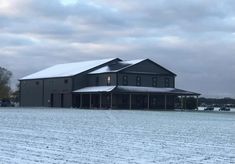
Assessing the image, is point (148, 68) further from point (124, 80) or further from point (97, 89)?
point (97, 89)

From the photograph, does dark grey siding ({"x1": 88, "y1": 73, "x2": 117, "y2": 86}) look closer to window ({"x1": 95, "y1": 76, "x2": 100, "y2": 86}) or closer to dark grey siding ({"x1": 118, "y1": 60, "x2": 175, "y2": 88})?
window ({"x1": 95, "y1": 76, "x2": 100, "y2": 86})

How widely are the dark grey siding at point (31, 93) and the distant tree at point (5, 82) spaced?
64.7 ft

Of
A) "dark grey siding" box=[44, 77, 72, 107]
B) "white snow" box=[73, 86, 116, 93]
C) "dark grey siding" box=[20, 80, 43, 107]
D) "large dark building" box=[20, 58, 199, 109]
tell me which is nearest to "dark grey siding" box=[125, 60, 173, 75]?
"large dark building" box=[20, 58, 199, 109]

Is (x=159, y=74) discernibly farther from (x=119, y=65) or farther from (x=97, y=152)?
(x=97, y=152)

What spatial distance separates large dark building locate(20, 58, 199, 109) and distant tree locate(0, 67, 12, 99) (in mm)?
26543

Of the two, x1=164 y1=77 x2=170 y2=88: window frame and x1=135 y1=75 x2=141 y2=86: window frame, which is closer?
x1=135 y1=75 x2=141 y2=86: window frame

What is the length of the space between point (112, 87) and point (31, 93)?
65.4 ft

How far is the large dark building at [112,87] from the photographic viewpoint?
70.2 metres

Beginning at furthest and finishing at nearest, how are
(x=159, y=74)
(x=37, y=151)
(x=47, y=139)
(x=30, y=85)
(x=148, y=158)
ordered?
(x=30, y=85) → (x=159, y=74) → (x=47, y=139) → (x=37, y=151) → (x=148, y=158)

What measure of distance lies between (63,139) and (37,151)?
389cm

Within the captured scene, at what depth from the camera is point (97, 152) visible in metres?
14.1

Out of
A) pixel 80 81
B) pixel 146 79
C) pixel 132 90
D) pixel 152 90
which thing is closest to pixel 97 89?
pixel 132 90

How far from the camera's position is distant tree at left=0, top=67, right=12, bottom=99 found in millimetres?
106019

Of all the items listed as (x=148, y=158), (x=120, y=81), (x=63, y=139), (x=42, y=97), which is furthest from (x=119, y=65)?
(x=148, y=158)
